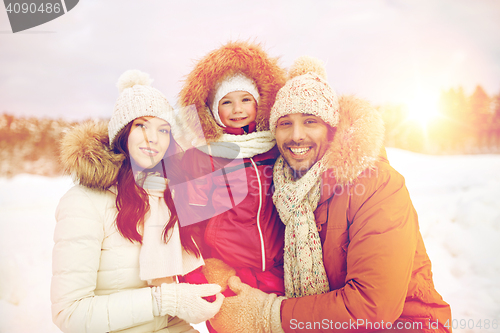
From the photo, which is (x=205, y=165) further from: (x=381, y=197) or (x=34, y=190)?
(x=34, y=190)

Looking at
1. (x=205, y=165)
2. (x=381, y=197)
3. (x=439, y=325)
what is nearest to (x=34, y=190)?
(x=205, y=165)

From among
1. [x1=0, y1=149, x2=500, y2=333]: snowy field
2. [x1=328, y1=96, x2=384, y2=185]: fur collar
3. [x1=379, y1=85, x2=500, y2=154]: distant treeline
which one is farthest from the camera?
[x1=379, y1=85, x2=500, y2=154]: distant treeline

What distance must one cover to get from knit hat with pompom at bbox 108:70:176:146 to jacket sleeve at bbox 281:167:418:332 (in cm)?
95

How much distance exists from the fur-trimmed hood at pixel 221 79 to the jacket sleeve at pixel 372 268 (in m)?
0.67

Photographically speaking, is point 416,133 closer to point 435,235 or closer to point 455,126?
point 455,126

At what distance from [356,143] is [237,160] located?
57cm

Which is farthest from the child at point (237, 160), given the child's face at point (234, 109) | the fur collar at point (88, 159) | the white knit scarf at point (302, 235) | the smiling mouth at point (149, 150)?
the fur collar at point (88, 159)

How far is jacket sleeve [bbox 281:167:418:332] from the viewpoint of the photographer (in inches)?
37.7

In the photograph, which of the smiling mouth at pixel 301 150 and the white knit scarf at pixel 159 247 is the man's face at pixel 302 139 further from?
the white knit scarf at pixel 159 247

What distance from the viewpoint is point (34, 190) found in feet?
7.38

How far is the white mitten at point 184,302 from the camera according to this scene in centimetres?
105

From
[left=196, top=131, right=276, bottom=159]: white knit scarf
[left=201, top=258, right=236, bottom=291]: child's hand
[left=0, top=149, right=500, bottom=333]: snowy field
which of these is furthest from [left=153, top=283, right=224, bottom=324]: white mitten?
[left=0, top=149, right=500, bottom=333]: snowy field

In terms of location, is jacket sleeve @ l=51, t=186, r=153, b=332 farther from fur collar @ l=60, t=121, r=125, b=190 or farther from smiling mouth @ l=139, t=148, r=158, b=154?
smiling mouth @ l=139, t=148, r=158, b=154

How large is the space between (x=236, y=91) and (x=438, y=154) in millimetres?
1846
